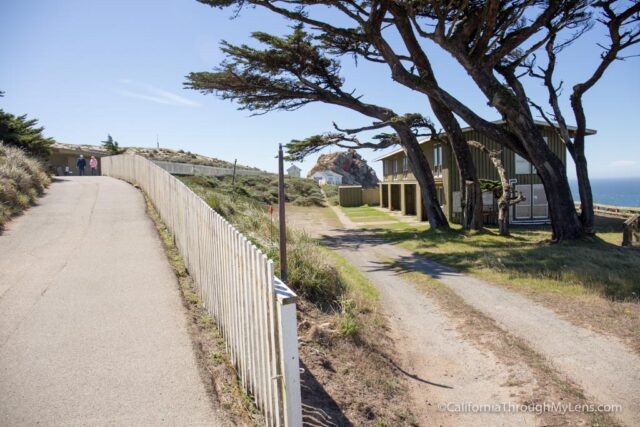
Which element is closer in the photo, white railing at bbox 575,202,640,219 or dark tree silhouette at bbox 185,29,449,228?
dark tree silhouette at bbox 185,29,449,228

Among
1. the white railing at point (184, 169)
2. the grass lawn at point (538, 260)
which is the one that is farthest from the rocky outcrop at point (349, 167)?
the grass lawn at point (538, 260)

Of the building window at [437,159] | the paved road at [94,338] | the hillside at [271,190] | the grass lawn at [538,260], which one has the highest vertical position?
the building window at [437,159]

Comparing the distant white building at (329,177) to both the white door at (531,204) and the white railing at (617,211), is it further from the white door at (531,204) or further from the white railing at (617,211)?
the white door at (531,204)

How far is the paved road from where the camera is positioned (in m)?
4.48

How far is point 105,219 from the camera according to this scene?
14.0 m

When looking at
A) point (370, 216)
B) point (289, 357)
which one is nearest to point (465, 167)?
point (370, 216)

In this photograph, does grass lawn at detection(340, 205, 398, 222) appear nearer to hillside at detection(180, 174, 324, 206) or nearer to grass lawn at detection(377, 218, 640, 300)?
hillside at detection(180, 174, 324, 206)

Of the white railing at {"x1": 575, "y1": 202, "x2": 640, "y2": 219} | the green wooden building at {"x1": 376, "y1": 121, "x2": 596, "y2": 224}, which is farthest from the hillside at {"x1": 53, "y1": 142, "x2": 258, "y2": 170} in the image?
the white railing at {"x1": 575, "y1": 202, "x2": 640, "y2": 219}

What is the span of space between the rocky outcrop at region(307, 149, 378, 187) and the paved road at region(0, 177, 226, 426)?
6816 cm

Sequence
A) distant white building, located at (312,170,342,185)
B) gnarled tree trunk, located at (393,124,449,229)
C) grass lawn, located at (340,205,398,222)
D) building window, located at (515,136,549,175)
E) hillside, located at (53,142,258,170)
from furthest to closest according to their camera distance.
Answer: distant white building, located at (312,170,342,185)
hillside, located at (53,142,258,170)
grass lawn, located at (340,205,398,222)
building window, located at (515,136,549,175)
gnarled tree trunk, located at (393,124,449,229)

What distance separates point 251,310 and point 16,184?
49.0ft

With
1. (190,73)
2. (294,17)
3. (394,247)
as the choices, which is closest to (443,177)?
(394,247)

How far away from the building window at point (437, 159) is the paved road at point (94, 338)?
72.6ft

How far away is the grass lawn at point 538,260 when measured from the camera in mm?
11166
